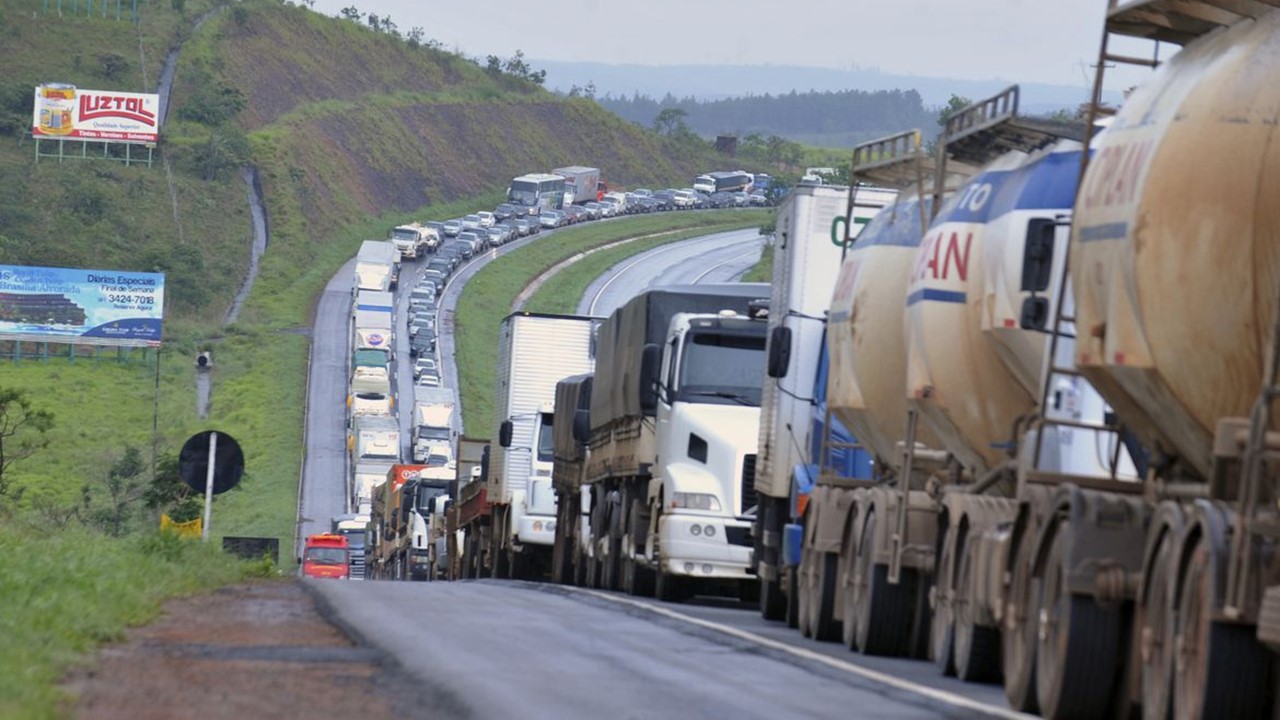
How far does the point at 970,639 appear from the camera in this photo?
14.4m

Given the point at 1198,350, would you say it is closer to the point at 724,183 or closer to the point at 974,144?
the point at 974,144

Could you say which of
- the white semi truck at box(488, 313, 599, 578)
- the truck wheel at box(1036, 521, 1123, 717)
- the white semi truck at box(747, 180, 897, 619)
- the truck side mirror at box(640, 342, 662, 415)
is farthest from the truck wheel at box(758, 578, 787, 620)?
the white semi truck at box(488, 313, 599, 578)

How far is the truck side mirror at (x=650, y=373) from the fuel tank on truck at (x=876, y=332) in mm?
6314

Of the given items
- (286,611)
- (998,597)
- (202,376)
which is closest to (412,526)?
(286,611)

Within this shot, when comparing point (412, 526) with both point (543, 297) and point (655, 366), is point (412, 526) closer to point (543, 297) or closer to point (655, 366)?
point (655, 366)

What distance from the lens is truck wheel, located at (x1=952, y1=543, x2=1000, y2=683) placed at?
1430 centimetres

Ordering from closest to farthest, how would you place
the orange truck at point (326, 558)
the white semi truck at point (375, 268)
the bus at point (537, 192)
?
the orange truck at point (326, 558)
the white semi truck at point (375, 268)
the bus at point (537, 192)

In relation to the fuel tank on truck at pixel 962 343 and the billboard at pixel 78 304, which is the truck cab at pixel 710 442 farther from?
the billboard at pixel 78 304

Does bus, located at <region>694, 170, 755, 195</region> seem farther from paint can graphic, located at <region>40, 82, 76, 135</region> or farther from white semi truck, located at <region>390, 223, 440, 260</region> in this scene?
paint can graphic, located at <region>40, 82, 76, 135</region>

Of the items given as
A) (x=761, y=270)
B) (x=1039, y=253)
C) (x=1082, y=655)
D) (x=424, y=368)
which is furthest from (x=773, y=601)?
(x=761, y=270)

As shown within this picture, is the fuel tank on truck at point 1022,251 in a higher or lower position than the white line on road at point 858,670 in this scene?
higher

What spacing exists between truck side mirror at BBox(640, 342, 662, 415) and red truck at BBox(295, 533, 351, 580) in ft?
107

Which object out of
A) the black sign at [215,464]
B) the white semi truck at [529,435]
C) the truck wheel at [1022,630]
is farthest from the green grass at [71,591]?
the white semi truck at [529,435]

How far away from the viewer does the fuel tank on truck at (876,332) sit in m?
17.9
